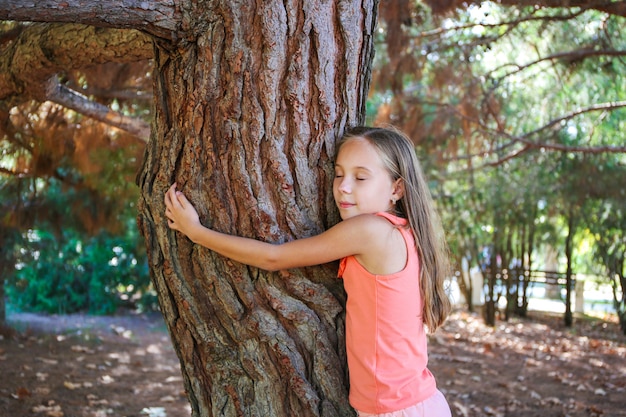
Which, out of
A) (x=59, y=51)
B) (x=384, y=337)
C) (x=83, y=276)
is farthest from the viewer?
(x=83, y=276)

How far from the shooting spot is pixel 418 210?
2.33 meters

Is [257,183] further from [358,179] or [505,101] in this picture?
[505,101]

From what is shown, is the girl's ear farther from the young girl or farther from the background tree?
the background tree

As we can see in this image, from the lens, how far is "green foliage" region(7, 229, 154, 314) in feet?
33.2

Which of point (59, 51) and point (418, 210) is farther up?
point (59, 51)

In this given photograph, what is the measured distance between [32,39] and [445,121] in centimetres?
525

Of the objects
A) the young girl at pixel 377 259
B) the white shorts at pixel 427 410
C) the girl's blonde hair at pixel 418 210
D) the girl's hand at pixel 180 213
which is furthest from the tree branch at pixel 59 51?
the white shorts at pixel 427 410

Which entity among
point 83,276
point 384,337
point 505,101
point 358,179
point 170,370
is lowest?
point 170,370

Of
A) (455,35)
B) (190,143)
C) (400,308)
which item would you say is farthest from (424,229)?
(455,35)

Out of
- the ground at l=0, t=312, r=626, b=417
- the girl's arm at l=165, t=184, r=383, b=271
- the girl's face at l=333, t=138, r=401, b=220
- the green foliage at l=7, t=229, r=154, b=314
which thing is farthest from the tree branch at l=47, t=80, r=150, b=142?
the green foliage at l=7, t=229, r=154, b=314

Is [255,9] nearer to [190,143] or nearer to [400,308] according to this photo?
[190,143]

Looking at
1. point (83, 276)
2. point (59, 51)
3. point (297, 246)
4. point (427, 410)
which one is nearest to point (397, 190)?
point (297, 246)

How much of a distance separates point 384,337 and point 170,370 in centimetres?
513

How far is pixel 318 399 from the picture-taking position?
224 cm
